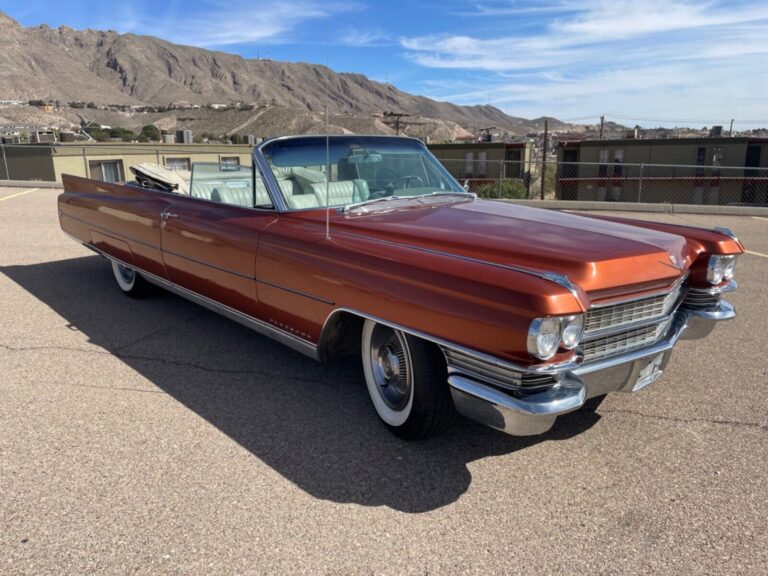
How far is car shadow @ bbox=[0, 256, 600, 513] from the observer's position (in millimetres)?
2904

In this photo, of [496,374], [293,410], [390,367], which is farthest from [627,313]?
[293,410]

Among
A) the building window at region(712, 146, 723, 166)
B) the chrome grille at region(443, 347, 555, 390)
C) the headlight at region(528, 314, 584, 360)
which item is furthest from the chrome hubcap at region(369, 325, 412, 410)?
the building window at region(712, 146, 723, 166)

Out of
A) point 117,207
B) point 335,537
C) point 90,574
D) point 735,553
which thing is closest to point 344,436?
point 335,537

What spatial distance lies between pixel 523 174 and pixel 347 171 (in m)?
35.8

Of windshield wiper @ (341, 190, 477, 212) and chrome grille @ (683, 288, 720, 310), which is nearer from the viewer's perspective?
chrome grille @ (683, 288, 720, 310)

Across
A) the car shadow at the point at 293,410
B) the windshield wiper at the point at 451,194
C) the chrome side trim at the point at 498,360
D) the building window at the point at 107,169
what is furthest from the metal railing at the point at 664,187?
the chrome side trim at the point at 498,360

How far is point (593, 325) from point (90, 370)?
10.9 ft

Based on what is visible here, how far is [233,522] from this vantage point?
102 inches

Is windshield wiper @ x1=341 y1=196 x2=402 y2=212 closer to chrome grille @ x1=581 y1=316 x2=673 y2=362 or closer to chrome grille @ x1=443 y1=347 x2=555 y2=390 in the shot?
chrome grille @ x1=443 y1=347 x2=555 y2=390

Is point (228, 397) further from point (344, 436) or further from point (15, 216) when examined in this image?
point (15, 216)

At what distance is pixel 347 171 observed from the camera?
13.8ft

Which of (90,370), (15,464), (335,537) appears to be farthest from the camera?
(90,370)

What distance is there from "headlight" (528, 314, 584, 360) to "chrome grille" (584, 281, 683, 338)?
0.40ft

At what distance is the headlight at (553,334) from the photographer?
241cm
